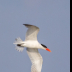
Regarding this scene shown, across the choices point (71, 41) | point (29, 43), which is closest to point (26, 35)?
point (29, 43)

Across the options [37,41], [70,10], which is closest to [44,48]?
[37,41]

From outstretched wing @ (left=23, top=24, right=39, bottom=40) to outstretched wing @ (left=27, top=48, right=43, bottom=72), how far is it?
1.28 m

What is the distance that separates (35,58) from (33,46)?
51.3 inches

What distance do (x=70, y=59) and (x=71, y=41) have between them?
1395mm

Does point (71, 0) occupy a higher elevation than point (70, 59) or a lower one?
higher

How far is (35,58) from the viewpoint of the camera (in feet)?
136

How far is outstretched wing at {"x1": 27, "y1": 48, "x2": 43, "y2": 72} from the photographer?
41.4m

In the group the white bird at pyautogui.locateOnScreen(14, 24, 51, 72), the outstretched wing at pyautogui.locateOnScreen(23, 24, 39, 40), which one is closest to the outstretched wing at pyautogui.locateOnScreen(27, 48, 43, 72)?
the white bird at pyautogui.locateOnScreen(14, 24, 51, 72)

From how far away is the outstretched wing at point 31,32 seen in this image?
→ 39.8m

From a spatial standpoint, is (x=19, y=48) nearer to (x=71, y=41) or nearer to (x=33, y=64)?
(x=33, y=64)

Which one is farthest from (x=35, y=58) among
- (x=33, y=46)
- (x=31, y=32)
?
(x=31, y=32)

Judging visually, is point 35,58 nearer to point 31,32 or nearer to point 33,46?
point 33,46

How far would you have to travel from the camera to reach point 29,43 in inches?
1599

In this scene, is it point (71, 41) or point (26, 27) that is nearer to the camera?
point (26, 27)
